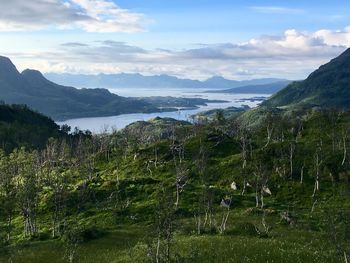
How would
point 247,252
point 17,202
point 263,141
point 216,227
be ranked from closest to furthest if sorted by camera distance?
point 247,252
point 216,227
point 17,202
point 263,141

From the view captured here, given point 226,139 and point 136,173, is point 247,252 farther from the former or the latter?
point 226,139

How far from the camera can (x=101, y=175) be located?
465ft

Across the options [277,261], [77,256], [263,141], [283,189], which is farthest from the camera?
[263,141]

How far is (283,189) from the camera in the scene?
10919cm

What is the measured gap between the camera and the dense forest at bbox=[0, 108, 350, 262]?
52.3m

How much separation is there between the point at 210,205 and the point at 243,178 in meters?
41.2

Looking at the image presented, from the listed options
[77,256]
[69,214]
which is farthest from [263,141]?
[77,256]

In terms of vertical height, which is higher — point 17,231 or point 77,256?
point 77,256

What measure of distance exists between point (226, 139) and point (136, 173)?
44.3 metres

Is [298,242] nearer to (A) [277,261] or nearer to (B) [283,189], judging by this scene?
(A) [277,261]

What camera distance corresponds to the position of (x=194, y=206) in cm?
9312

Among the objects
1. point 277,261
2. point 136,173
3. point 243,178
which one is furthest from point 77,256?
point 136,173

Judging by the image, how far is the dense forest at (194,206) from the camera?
52.3m

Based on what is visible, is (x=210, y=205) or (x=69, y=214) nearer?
(x=210, y=205)
